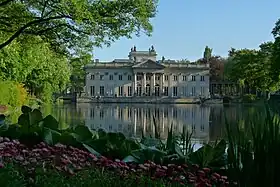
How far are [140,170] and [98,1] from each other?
6193mm

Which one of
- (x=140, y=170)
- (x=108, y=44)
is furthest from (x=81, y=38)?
(x=140, y=170)

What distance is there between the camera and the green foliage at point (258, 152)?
3007mm

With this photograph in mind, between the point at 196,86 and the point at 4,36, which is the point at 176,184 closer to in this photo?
the point at 4,36

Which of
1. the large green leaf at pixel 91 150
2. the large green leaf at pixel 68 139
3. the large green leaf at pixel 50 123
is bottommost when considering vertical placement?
the large green leaf at pixel 91 150

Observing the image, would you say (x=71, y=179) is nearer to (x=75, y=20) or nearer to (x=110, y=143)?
(x=110, y=143)

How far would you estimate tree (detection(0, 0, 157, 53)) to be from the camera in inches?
383

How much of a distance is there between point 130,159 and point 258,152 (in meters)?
2.40

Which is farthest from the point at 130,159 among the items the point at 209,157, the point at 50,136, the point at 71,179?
the point at 71,179

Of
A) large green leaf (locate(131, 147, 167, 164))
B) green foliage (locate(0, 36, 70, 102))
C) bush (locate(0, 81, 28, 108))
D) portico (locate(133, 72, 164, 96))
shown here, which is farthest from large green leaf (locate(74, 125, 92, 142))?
portico (locate(133, 72, 164, 96))

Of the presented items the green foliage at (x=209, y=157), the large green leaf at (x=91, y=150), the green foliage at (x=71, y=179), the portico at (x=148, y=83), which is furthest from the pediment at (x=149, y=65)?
the green foliage at (x=71, y=179)

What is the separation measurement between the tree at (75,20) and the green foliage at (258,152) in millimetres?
6437

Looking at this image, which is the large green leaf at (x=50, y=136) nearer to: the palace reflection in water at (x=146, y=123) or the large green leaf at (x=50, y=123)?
the large green leaf at (x=50, y=123)

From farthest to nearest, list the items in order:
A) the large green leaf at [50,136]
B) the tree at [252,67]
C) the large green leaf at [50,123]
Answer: the tree at [252,67] < the large green leaf at [50,123] < the large green leaf at [50,136]

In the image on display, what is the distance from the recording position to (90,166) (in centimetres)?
439
